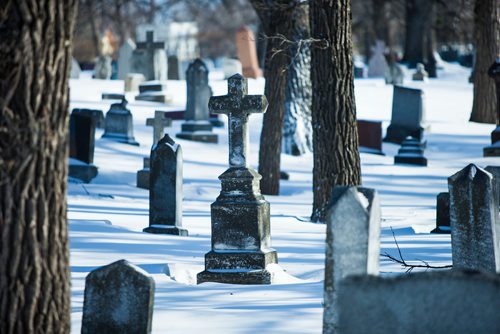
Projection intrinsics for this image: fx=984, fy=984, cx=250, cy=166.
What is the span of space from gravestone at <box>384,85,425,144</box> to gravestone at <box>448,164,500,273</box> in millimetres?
13883

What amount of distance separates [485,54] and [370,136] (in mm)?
5839

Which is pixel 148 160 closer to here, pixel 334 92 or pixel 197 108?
pixel 334 92

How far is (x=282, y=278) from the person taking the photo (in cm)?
827

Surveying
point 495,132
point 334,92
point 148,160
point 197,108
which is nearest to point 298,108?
point 197,108

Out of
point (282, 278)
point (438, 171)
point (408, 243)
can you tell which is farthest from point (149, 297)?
point (438, 171)

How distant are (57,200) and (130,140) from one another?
1398cm

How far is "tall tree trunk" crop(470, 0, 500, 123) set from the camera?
79.4 feet

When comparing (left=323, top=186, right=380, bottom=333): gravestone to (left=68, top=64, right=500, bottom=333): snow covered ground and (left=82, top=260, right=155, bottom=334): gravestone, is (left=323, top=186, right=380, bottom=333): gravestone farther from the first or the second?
(left=82, top=260, right=155, bottom=334): gravestone

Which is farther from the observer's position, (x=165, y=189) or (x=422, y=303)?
(x=165, y=189)

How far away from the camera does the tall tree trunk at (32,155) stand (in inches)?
172

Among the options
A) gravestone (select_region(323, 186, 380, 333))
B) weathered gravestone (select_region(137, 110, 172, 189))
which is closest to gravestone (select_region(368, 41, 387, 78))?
weathered gravestone (select_region(137, 110, 172, 189))

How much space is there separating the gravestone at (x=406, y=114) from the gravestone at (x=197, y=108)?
4.14 metres

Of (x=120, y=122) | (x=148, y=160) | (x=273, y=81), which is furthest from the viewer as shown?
(x=120, y=122)

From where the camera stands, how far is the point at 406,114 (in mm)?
21547
